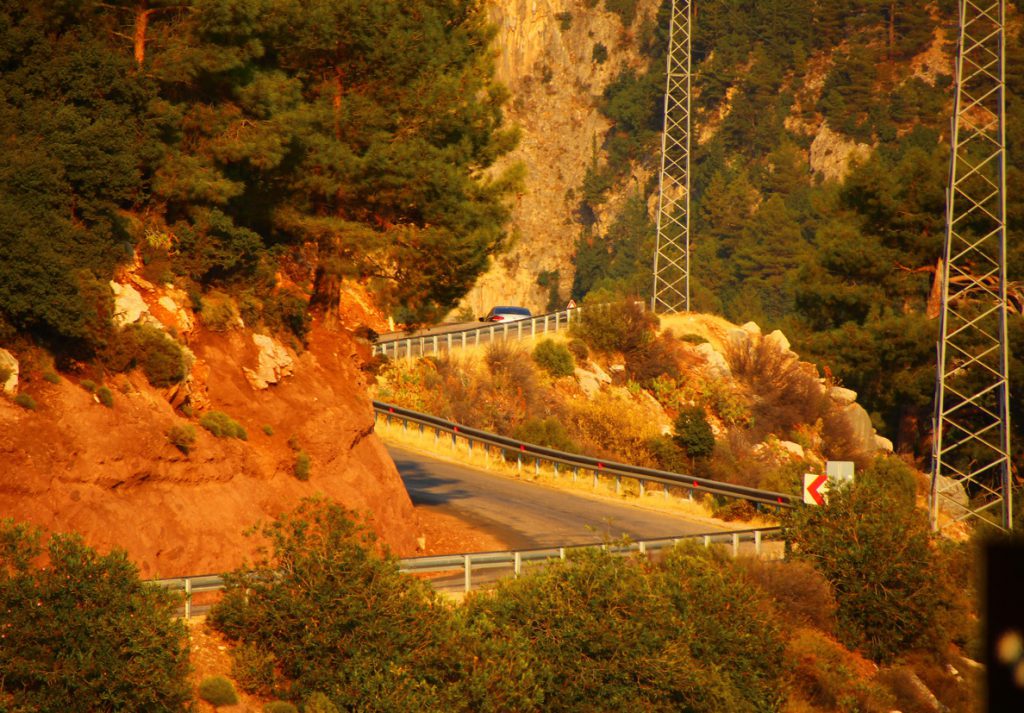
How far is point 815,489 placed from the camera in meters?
24.7

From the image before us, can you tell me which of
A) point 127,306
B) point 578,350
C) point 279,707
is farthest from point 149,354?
point 578,350

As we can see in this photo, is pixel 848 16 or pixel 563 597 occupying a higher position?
pixel 848 16

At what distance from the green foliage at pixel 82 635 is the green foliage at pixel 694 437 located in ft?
102

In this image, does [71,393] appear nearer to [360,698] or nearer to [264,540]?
[264,540]

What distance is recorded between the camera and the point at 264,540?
1994cm

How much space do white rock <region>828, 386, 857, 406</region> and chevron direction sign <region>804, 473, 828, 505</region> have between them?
28903 mm

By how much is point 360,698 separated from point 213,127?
12.1 m

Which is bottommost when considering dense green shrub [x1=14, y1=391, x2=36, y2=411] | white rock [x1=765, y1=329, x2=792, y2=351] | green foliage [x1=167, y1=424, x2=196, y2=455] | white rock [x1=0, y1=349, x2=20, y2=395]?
green foliage [x1=167, y1=424, x2=196, y2=455]

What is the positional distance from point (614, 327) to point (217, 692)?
130ft

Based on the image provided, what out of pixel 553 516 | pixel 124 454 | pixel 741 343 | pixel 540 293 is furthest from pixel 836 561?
pixel 540 293

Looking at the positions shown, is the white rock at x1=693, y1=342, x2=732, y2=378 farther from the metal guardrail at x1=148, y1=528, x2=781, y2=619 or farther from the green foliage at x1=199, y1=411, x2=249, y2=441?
the green foliage at x1=199, y1=411, x2=249, y2=441

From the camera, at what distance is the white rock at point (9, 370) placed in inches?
661

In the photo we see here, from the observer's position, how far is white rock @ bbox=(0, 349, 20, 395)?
16780mm

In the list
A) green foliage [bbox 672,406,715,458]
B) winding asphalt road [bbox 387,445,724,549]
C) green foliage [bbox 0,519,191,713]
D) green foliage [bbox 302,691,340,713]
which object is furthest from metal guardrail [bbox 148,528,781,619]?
green foliage [bbox 672,406,715,458]
